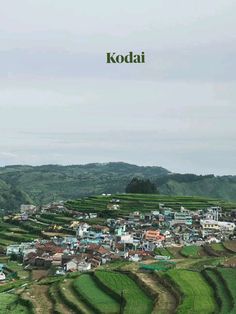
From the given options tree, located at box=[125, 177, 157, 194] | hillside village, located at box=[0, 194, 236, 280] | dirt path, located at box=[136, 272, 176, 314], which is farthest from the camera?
tree, located at box=[125, 177, 157, 194]

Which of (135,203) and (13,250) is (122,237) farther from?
(135,203)

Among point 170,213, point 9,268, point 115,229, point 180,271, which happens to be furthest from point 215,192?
point 180,271

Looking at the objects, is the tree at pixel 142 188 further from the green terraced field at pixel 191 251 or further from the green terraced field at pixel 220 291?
the green terraced field at pixel 220 291

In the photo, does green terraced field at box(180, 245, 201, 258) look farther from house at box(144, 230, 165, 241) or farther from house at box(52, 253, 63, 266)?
house at box(52, 253, 63, 266)

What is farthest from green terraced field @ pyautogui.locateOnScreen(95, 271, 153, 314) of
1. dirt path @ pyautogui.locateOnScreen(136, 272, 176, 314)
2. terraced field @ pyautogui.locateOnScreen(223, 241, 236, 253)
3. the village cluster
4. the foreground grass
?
terraced field @ pyautogui.locateOnScreen(223, 241, 236, 253)

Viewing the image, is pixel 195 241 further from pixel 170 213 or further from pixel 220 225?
pixel 170 213

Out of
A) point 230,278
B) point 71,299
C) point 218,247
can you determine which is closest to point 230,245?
point 218,247
